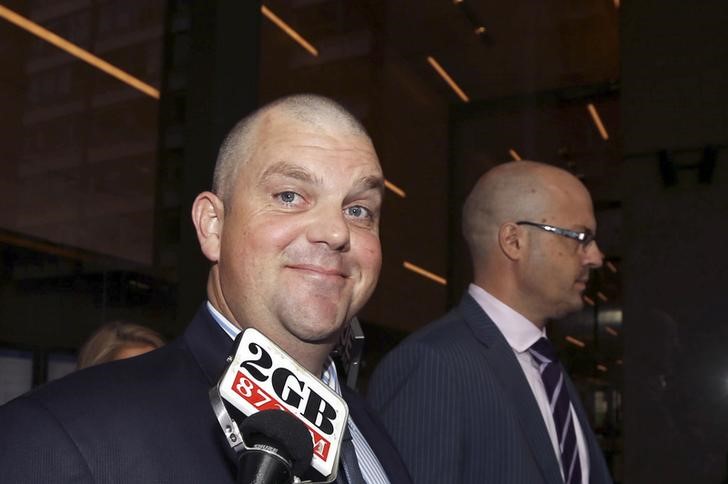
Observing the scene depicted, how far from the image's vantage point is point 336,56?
186 inches

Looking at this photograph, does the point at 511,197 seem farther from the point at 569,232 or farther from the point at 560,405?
the point at 560,405

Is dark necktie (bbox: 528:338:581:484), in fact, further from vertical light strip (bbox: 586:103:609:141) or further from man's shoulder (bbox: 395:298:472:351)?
vertical light strip (bbox: 586:103:609:141)

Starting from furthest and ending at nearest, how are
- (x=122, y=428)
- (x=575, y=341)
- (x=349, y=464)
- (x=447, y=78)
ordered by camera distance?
1. (x=447, y=78)
2. (x=575, y=341)
3. (x=349, y=464)
4. (x=122, y=428)

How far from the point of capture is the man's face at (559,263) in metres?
2.37

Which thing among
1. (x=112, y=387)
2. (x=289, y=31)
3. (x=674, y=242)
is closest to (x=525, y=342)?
(x=112, y=387)

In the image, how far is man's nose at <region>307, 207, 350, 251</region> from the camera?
122cm

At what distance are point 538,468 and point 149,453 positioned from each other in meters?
1.20

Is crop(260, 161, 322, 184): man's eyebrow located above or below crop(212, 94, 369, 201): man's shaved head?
below

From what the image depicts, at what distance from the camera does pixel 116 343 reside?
2.66 meters

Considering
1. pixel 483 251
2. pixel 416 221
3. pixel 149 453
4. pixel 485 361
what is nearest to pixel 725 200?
pixel 416 221

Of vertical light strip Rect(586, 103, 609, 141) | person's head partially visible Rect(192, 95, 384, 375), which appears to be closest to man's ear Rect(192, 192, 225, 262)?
person's head partially visible Rect(192, 95, 384, 375)

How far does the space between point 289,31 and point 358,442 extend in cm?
343

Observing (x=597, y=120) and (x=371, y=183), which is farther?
(x=597, y=120)

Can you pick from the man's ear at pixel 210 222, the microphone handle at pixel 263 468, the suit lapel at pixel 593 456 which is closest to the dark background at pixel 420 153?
the suit lapel at pixel 593 456
